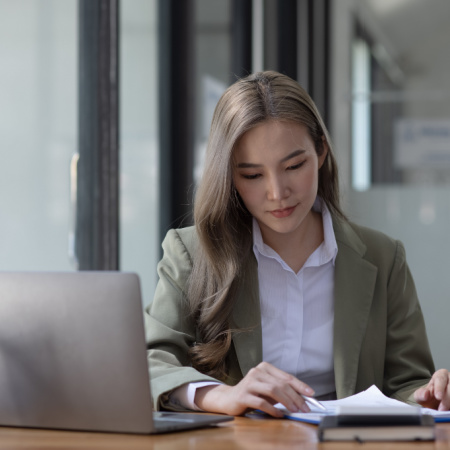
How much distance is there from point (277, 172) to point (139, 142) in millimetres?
1693

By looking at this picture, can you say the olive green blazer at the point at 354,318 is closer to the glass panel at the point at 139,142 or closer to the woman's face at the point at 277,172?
the woman's face at the point at 277,172

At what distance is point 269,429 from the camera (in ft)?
4.52

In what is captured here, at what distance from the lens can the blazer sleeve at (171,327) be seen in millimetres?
1622

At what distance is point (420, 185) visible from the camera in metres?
4.01

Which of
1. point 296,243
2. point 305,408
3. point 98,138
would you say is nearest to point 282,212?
point 296,243

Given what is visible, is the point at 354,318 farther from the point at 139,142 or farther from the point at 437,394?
the point at 139,142

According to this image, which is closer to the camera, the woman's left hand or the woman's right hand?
the woman's right hand

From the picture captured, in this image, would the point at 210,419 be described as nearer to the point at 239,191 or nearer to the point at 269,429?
the point at 269,429

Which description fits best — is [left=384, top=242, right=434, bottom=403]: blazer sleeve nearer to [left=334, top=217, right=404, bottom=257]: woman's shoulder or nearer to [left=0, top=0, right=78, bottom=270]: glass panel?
[left=334, top=217, right=404, bottom=257]: woman's shoulder

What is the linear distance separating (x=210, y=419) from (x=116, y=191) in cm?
183

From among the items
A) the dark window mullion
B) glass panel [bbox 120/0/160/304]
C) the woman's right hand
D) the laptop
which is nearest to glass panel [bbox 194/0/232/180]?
glass panel [bbox 120/0/160/304]

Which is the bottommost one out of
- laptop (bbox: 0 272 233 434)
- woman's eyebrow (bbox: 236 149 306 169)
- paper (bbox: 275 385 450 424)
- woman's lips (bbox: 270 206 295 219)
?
paper (bbox: 275 385 450 424)

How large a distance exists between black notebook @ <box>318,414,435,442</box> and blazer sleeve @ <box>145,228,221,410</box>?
1.27 ft

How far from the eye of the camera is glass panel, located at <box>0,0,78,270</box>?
2.61 metres
